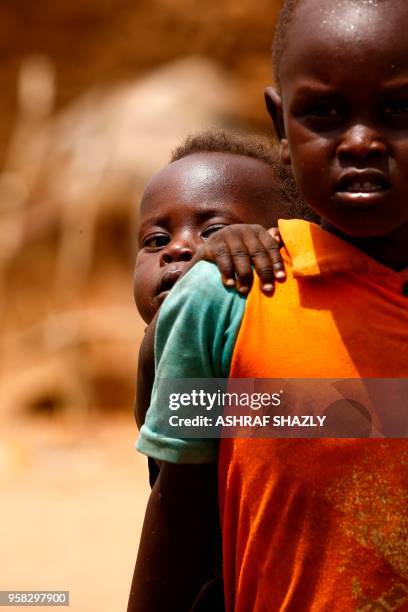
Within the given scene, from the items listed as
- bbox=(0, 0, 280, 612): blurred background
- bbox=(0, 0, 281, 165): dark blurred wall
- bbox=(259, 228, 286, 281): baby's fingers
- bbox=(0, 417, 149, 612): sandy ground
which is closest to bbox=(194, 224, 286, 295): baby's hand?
bbox=(259, 228, 286, 281): baby's fingers

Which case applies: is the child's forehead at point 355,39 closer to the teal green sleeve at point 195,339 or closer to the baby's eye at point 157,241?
the teal green sleeve at point 195,339

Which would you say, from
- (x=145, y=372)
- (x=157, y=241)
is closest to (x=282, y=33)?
(x=145, y=372)

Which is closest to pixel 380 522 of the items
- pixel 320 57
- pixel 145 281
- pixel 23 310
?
pixel 320 57

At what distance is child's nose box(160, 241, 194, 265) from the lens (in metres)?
2.23

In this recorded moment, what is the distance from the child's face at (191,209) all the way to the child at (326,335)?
2.45ft

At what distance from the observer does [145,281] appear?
2289mm

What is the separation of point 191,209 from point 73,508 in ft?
18.1

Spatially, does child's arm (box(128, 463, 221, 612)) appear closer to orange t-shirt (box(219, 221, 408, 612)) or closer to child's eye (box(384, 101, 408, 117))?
orange t-shirt (box(219, 221, 408, 612))

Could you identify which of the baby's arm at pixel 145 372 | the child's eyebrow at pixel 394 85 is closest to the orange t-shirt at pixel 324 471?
the child's eyebrow at pixel 394 85

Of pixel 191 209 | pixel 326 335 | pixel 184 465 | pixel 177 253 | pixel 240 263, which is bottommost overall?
pixel 184 465

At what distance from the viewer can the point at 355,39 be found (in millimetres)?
1428

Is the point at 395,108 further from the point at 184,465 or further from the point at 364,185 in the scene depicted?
the point at 184,465

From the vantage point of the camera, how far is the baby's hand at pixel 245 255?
1466mm

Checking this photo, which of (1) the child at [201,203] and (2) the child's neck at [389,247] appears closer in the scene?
(2) the child's neck at [389,247]
